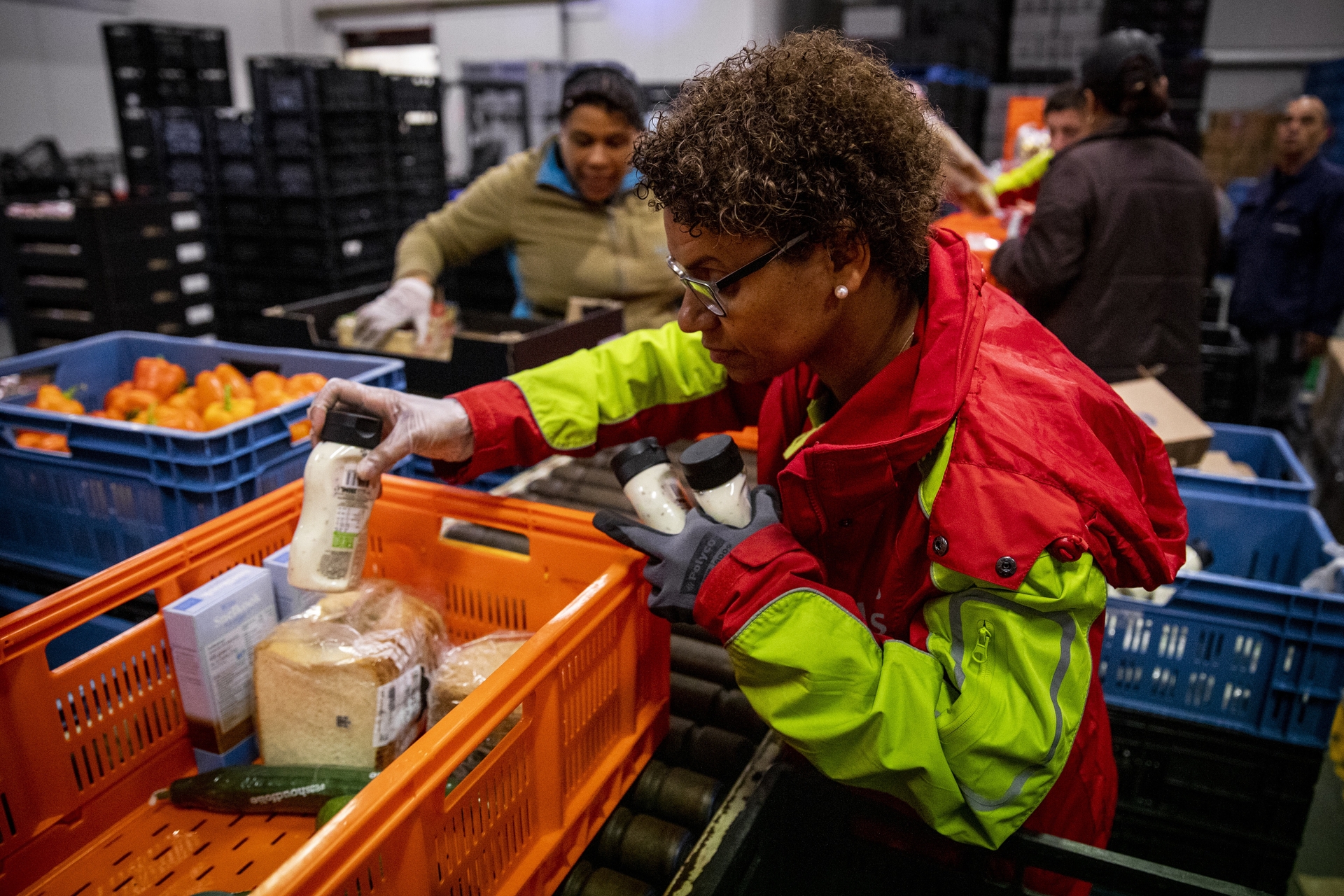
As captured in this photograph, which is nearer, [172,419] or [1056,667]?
[1056,667]

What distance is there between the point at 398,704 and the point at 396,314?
5.37 ft

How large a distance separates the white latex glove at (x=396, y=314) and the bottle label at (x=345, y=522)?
1369 mm

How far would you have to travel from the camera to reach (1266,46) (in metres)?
12.1

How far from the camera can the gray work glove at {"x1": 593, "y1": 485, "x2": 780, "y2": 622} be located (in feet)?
3.57

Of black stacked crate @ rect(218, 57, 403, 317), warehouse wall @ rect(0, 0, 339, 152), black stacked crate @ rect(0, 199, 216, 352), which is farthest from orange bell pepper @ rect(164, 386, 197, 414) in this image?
warehouse wall @ rect(0, 0, 339, 152)

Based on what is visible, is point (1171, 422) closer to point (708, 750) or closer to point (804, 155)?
point (708, 750)

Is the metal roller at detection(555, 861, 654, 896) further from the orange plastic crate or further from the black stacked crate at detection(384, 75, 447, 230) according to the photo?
the black stacked crate at detection(384, 75, 447, 230)

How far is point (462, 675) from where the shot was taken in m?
1.35

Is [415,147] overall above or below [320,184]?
above

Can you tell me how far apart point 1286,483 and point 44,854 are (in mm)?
2573

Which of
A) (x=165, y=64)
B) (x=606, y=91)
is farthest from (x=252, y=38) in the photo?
(x=606, y=91)

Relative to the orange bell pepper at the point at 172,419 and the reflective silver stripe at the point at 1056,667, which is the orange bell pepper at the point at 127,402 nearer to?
the orange bell pepper at the point at 172,419

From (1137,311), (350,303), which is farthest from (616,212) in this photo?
(1137,311)

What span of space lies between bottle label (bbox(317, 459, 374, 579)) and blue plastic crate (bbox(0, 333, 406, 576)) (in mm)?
523
